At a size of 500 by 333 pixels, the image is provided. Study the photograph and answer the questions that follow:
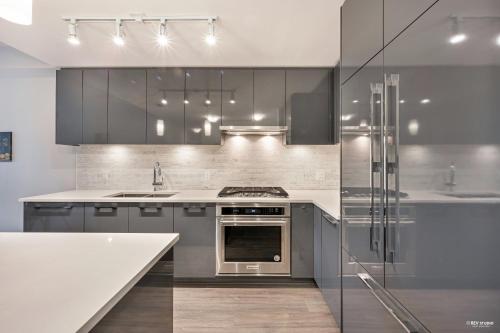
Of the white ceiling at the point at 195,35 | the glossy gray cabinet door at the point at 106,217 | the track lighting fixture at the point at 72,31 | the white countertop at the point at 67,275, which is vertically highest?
the white ceiling at the point at 195,35

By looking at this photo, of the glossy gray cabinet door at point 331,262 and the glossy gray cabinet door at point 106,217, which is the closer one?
the glossy gray cabinet door at point 331,262

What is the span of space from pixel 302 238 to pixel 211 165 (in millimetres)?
1411

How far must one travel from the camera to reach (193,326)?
2.07 meters

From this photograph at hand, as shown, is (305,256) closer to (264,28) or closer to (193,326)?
(193,326)

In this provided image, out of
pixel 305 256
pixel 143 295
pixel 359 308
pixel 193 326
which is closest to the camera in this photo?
pixel 143 295

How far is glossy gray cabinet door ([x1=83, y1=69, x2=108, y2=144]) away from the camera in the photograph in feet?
9.74

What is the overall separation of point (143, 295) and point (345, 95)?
1.52 meters

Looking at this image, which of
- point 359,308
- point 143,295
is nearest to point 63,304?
point 143,295

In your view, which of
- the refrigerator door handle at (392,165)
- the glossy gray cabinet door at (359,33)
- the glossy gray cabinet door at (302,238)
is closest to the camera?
the refrigerator door handle at (392,165)

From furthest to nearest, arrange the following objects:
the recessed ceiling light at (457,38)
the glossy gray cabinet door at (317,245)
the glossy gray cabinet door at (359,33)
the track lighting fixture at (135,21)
Result: the glossy gray cabinet door at (317,245) → the track lighting fixture at (135,21) → the glossy gray cabinet door at (359,33) → the recessed ceiling light at (457,38)

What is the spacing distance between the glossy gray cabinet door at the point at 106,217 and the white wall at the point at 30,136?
2.89 feet

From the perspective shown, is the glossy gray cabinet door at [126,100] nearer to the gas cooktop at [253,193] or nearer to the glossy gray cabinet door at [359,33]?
the gas cooktop at [253,193]

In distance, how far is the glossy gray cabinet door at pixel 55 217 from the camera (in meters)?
2.67

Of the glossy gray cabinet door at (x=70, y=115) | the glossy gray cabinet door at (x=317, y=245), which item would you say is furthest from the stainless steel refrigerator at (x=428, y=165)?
the glossy gray cabinet door at (x=70, y=115)
